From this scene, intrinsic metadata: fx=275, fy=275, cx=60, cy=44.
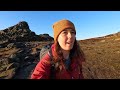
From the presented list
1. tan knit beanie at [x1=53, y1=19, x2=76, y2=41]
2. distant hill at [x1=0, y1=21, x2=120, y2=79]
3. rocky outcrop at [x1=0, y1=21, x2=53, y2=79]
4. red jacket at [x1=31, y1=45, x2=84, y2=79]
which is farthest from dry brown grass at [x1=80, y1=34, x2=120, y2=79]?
tan knit beanie at [x1=53, y1=19, x2=76, y2=41]

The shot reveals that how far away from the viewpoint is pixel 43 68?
2609 millimetres

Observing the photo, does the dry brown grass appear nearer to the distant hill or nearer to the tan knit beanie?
the distant hill

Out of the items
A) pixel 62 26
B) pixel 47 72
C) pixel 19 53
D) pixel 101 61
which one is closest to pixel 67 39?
pixel 62 26

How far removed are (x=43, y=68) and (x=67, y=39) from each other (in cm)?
43

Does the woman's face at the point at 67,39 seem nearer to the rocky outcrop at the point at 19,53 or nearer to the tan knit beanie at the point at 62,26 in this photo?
the tan knit beanie at the point at 62,26

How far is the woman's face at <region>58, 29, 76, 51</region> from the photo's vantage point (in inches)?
111

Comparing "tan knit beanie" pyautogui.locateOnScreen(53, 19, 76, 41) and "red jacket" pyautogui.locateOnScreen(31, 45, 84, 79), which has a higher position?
"tan knit beanie" pyautogui.locateOnScreen(53, 19, 76, 41)

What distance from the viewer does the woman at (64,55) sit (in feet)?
8.78
